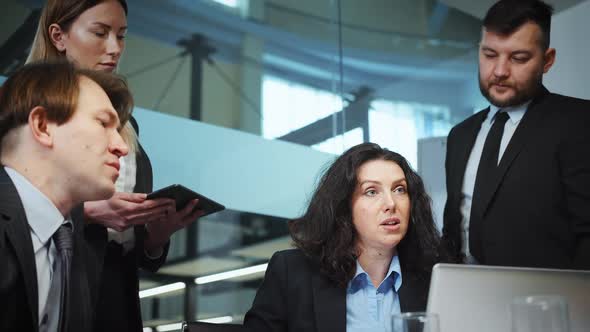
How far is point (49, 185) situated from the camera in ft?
4.78

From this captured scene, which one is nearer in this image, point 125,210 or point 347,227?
point 125,210

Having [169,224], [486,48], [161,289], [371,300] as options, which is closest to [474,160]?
[486,48]

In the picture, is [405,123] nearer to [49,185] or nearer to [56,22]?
[56,22]

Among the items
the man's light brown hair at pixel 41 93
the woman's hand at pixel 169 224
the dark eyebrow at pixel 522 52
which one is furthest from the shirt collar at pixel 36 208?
the dark eyebrow at pixel 522 52

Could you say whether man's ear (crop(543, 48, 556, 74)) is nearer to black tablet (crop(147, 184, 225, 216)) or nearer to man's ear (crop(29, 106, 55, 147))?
black tablet (crop(147, 184, 225, 216))

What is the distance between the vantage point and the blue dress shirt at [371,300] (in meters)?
2.02

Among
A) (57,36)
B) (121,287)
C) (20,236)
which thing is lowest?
(121,287)

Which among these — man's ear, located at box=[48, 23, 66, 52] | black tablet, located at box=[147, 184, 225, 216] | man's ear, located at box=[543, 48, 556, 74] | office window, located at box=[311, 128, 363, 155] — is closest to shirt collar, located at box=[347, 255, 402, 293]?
black tablet, located at box=[147, 184, 225, 216]

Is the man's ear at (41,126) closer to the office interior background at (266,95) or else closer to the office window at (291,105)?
the office interior background at (266,95)

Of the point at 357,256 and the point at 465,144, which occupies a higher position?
the point at 465,144

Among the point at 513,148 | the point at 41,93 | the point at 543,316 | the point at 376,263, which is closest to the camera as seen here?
the point at 543,316

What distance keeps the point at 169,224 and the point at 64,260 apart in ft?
1.66

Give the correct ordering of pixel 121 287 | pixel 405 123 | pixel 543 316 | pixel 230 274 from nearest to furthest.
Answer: pixel 543 316
pixel 121 287
pixel 230 274
pixel 405 123

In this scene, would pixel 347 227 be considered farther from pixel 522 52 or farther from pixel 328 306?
pixel 522 52
